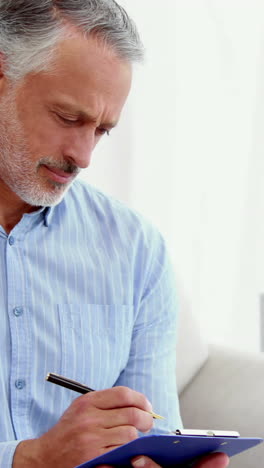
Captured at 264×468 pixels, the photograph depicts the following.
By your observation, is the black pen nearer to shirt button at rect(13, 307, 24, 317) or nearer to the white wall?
shirt button at rect(13, 307, 24, 317)

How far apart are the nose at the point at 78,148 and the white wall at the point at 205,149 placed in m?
1.26

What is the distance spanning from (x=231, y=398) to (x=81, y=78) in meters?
0.84

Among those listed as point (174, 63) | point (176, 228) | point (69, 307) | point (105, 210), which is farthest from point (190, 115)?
point (69, 307)

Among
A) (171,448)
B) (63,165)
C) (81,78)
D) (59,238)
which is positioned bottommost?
(171,448)

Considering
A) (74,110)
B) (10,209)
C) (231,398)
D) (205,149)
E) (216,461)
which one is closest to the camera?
(216,461)

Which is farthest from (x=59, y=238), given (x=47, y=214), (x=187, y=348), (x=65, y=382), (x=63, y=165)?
(x=187, y=348)

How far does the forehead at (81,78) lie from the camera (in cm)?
146

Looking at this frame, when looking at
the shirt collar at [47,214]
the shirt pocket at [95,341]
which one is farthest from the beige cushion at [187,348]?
the shirt collar at [47,214]

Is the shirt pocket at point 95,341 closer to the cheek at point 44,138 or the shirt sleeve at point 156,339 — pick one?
the shirt sleeve at point 156,339

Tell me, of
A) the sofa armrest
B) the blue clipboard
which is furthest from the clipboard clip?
the sofa armrest

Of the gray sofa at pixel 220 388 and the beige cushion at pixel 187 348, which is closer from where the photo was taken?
the gray sofa at pixel 220 388

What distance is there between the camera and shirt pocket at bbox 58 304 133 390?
1560 mm

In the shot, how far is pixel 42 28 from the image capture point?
1.47 m

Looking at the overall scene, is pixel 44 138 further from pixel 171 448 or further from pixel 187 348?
pixel 187 348
